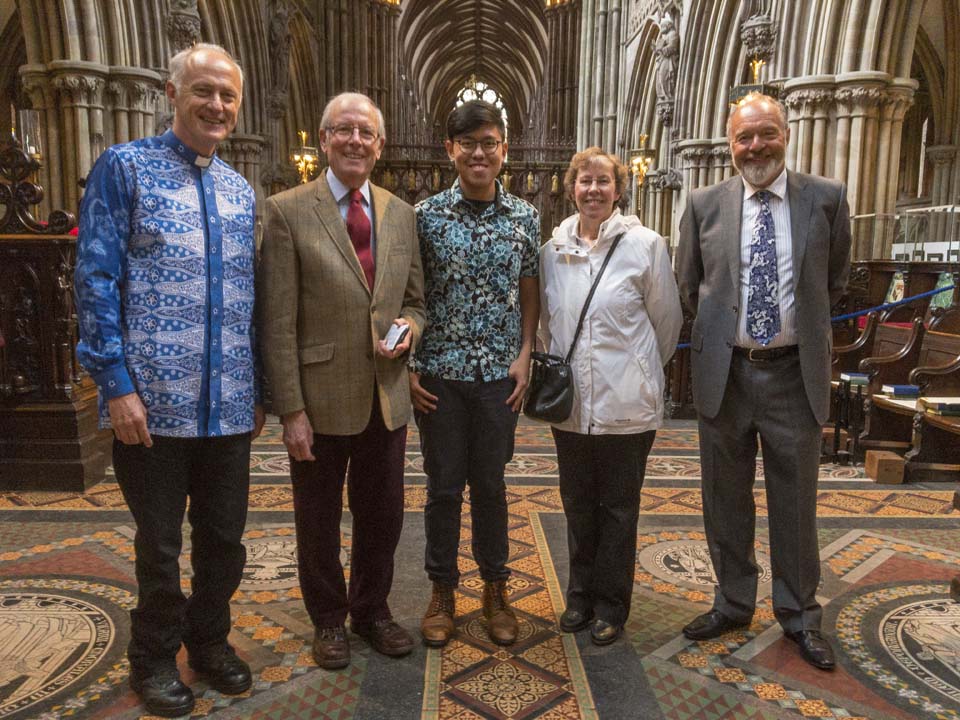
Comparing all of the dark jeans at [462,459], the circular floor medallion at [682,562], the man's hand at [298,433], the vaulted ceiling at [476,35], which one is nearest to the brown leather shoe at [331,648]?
the dark jeans at [462,459]

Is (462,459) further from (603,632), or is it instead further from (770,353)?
(770,353)

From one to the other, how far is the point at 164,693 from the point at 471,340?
1.50m

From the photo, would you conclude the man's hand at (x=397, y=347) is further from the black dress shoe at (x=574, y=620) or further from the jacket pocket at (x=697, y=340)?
the black dress shoe at (x=574, y=620)

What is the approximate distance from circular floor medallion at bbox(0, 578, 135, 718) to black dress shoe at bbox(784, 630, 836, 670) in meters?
2.42

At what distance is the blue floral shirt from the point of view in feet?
8.72

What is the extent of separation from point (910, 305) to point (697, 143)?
7.95 metres

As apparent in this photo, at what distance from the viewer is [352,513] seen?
8.79 ft

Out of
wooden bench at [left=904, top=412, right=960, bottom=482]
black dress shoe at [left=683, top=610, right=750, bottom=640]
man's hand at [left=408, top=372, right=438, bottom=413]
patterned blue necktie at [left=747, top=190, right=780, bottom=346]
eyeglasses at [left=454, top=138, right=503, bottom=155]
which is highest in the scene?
eyeglasses at [left=454, top=138, right=503, bottom=155]

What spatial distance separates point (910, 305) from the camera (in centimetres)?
698

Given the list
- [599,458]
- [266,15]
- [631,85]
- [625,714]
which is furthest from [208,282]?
[631,85]

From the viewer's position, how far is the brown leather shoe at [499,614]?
9.14 ft

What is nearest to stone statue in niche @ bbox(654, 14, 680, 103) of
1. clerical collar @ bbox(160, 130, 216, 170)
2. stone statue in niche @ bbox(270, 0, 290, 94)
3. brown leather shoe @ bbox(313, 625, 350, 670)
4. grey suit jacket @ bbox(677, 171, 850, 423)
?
stone statue in niche @ bbox(270, 0, 290, 94)

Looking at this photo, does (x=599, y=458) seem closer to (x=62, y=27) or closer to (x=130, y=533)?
(x=130, y=533)

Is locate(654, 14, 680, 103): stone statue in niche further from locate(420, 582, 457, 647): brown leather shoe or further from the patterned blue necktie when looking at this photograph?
locate(420, 582, 457, 647): brown leather shoe
